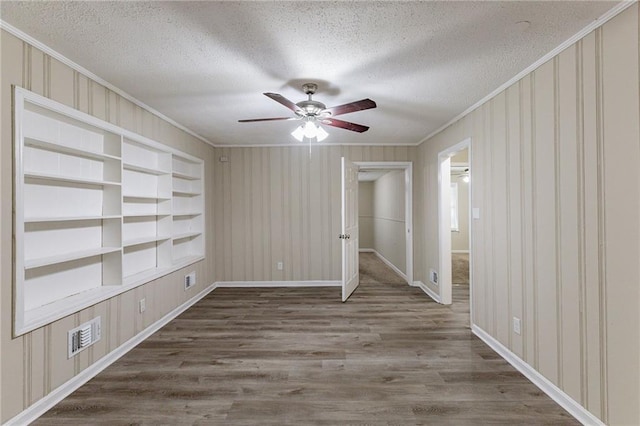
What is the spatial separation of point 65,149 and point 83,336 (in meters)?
1.40

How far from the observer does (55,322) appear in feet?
6.86

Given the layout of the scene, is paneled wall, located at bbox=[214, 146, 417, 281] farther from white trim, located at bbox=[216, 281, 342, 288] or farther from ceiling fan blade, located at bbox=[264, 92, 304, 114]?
ceiling fan blade, located at bbox=[264, 92, 304, 114]

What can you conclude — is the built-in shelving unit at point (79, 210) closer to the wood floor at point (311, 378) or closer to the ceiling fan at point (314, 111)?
the wood floor at point (311, 378)

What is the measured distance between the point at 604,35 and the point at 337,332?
3.08 m

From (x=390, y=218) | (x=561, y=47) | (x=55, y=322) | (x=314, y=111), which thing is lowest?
(x=55, y=322)

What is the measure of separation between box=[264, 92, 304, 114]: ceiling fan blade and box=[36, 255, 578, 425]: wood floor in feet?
6.95

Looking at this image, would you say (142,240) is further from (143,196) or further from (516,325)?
(516,325)

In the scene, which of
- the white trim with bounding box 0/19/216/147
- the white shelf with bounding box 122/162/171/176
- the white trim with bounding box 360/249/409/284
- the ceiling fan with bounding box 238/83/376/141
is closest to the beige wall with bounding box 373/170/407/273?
the white trim with bounding box 360/249/409/284

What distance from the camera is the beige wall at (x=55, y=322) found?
1.78 metres

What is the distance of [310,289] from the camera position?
496 cm

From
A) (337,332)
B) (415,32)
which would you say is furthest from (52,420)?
(415,32)

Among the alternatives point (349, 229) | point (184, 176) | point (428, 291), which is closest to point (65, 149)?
point (184, 176)

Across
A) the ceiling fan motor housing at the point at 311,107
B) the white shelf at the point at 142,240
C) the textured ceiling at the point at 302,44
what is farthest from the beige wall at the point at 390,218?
the white shelf at the point at 142,240

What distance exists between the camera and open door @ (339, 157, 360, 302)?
14.2 ft
